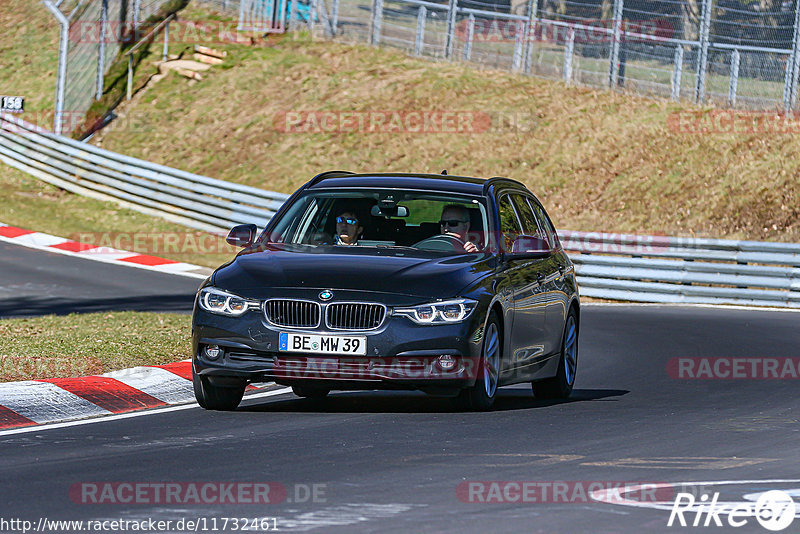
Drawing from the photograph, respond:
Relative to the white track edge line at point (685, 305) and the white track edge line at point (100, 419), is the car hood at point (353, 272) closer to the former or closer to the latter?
the white track edge line at point (100, 419)

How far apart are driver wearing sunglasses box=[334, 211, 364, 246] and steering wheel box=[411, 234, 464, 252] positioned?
44cm

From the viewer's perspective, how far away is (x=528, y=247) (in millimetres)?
10523

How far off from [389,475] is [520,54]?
98.9 ft

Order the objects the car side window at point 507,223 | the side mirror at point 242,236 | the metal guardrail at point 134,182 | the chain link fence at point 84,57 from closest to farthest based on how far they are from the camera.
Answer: the side mirror at point 242,236 < the car side window at point 507,223 < the metal guardrail at point 134,182 < the chain link fence at point 84,57

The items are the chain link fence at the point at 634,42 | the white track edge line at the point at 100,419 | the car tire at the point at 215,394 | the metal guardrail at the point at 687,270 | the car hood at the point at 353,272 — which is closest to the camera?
the white track edge line at the point at 100,419

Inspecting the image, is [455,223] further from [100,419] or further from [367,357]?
[100,419]

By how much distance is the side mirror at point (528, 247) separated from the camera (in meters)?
10.5

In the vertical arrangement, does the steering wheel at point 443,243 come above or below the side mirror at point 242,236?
above

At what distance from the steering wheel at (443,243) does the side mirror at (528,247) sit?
384 millimetres

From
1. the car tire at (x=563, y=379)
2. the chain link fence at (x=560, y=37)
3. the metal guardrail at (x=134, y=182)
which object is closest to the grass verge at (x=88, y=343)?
the car tire at (x=563, y=379)

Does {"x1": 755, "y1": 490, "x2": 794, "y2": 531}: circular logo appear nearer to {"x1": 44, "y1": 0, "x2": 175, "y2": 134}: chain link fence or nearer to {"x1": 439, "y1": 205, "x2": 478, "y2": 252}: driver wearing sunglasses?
{"x1": 439, "y1": 205, "x2": 478, "y2": 252}: driver wearing sunglasses

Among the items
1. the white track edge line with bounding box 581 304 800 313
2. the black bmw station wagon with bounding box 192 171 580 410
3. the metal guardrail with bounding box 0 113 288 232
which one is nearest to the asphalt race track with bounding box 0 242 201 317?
the metal guardrail with bounding box 0 113 288 232

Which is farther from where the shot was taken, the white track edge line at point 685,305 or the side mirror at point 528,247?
the white track edge line at point 685,305

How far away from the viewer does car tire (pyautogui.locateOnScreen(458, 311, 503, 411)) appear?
31.6 ft
